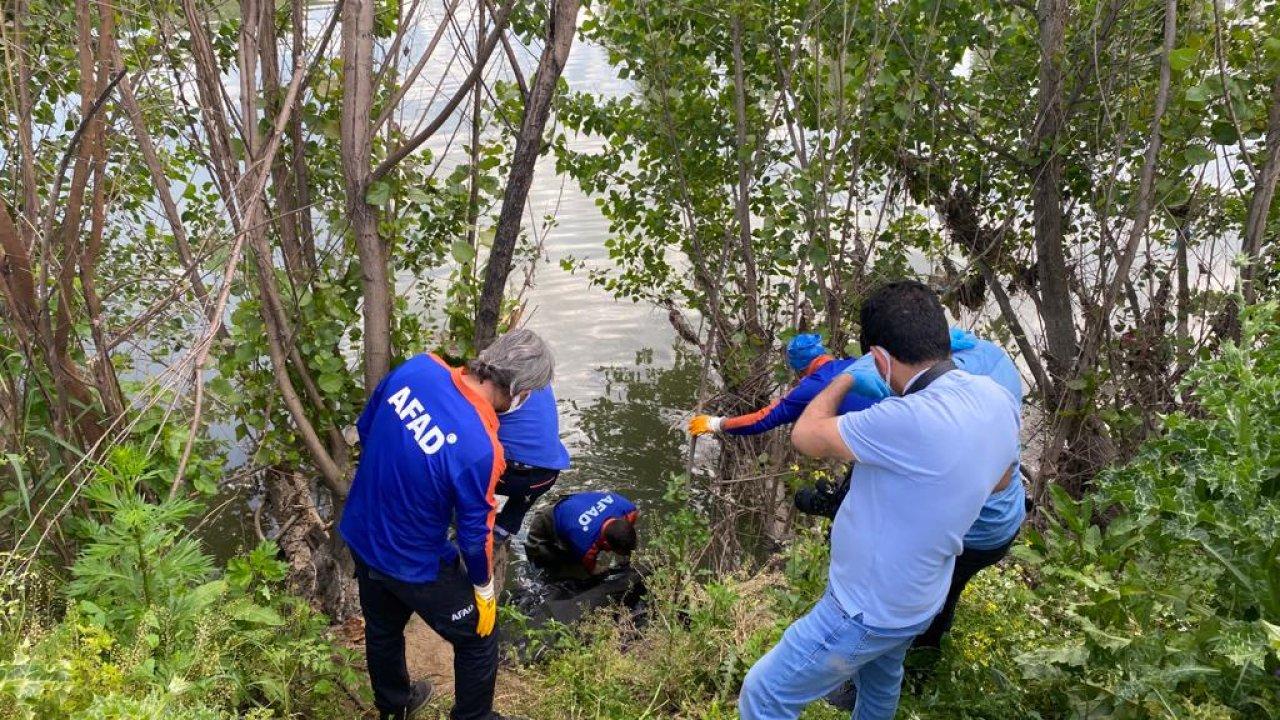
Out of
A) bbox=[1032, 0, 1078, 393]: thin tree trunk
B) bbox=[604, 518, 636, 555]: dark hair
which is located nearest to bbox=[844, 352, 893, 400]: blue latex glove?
bbox=[1032, 0, 1078, 393]: thin tree trunk

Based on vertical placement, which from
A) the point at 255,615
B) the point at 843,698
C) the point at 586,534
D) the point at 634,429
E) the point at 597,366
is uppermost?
the point at 255,615

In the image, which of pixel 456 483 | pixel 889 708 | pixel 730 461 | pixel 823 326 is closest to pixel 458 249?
pixel 456 483

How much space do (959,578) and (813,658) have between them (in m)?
0.84

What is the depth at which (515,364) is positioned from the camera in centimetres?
308

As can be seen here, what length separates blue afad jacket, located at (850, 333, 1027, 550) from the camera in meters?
2.93

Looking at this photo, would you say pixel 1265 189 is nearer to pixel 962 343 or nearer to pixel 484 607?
pixel 962 343

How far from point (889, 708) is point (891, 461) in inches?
42.8

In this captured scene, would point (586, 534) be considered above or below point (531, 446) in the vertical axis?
below

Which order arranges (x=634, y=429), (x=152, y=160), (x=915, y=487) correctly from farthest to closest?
(x=634, y=429)
(x=152, y=160)
(x=915, y=487)

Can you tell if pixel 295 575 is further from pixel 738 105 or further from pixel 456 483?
pixel 738 105

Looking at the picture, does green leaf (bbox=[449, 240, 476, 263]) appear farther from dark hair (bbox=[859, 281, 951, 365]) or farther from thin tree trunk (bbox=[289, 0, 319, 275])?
dark hair (bbox=[859, 281, 951, 365])

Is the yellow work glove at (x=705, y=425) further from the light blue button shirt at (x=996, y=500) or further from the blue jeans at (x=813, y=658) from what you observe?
the blue jeans at (x=813, y=658)

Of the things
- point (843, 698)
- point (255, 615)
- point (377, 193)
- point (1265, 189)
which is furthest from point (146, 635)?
point (1265, 189)

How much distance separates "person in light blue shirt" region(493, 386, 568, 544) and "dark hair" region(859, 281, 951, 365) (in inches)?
80.5
